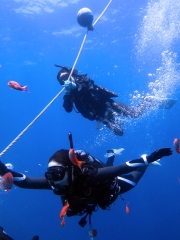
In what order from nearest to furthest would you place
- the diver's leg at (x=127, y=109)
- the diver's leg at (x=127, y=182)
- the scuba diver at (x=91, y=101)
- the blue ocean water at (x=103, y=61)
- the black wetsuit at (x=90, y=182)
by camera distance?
the black wetsuit at (x=90, y=182) → the diver's leg at (x=127, y=182) → the scuba diver at (x=91, y=101) → the diver's leg at (x=127, y=109) → the blue ocean water at (x=103, y=61)

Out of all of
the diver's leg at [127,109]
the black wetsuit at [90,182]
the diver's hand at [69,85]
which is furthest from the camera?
the diver's leg at [127,109]

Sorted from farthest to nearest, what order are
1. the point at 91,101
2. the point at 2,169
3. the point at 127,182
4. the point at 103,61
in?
the point at 103,61, the point at 91,101, the point at 127,182, the point at 2,169

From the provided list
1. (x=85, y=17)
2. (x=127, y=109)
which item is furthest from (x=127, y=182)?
(x=85, y=17)

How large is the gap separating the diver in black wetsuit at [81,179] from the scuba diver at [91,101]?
3.94 meters

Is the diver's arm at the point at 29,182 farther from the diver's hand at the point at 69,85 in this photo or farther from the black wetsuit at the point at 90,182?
the diver's hand at the point at 69,85

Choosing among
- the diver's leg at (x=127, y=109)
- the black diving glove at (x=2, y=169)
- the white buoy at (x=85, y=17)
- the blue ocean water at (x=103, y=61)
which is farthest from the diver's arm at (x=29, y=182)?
the blue ocean water at (x=103, y=61)

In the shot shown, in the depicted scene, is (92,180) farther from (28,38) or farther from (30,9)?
(28,38)

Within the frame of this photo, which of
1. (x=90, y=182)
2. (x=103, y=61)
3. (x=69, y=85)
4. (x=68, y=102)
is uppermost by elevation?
(x=90, y=182)

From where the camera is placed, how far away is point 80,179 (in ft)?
14.5

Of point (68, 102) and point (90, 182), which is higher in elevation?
point (90, 182)

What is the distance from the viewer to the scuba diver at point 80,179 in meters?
4.21

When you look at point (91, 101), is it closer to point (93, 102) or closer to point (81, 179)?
point (93, 102)

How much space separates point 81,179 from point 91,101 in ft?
17.2

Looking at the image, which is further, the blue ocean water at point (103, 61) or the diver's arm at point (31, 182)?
the blue ocean water at point (103, 61)
